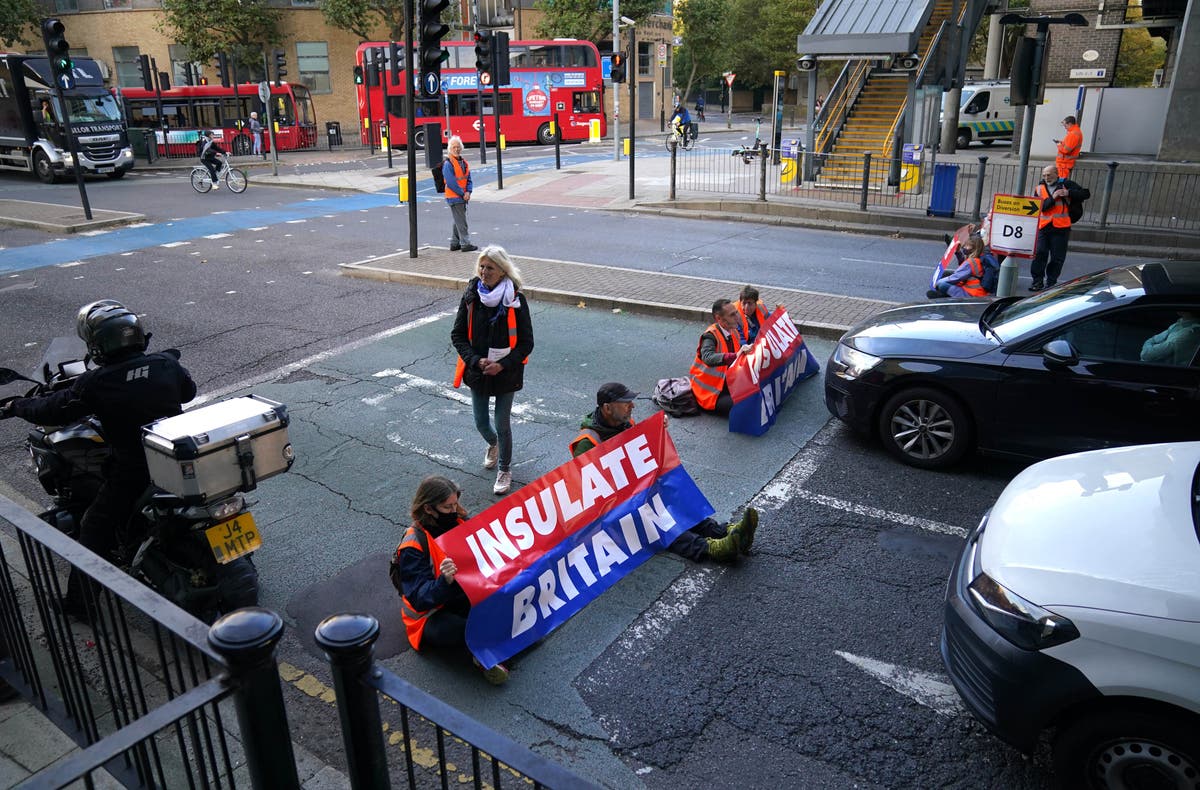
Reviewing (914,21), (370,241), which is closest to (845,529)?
(370,241)

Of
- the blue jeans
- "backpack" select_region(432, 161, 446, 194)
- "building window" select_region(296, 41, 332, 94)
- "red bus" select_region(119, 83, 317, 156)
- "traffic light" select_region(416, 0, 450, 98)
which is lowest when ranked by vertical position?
the blue jeans

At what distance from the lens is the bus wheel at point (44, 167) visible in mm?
29203

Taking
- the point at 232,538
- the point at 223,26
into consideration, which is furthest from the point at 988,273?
the point at 223,26

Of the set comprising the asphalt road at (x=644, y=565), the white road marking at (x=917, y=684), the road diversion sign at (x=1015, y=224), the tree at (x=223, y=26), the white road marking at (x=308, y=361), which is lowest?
the white road marking at (x=917, y=684)

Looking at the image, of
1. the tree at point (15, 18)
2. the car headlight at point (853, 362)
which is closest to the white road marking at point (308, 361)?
the car headlight at point (853, 362)

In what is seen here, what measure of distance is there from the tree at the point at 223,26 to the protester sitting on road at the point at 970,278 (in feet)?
135

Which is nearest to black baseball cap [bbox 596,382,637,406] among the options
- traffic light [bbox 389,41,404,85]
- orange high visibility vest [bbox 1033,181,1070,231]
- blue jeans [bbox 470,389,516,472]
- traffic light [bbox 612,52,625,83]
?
blue jeans [bbox 470,389,516,472]

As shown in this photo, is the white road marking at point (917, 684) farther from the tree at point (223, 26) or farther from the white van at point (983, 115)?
the tree at point (223, 26)

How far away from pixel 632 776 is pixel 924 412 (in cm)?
414

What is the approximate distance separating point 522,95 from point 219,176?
17.6 m

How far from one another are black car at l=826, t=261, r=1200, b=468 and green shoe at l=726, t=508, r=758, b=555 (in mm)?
2109

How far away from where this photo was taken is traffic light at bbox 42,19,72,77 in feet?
57.1

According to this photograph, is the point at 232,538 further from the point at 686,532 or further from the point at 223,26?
the point at 223,26

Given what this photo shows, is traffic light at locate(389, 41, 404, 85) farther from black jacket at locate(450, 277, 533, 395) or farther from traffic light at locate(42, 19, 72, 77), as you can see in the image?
black jacket at locate(450, 277, 533, 395)
